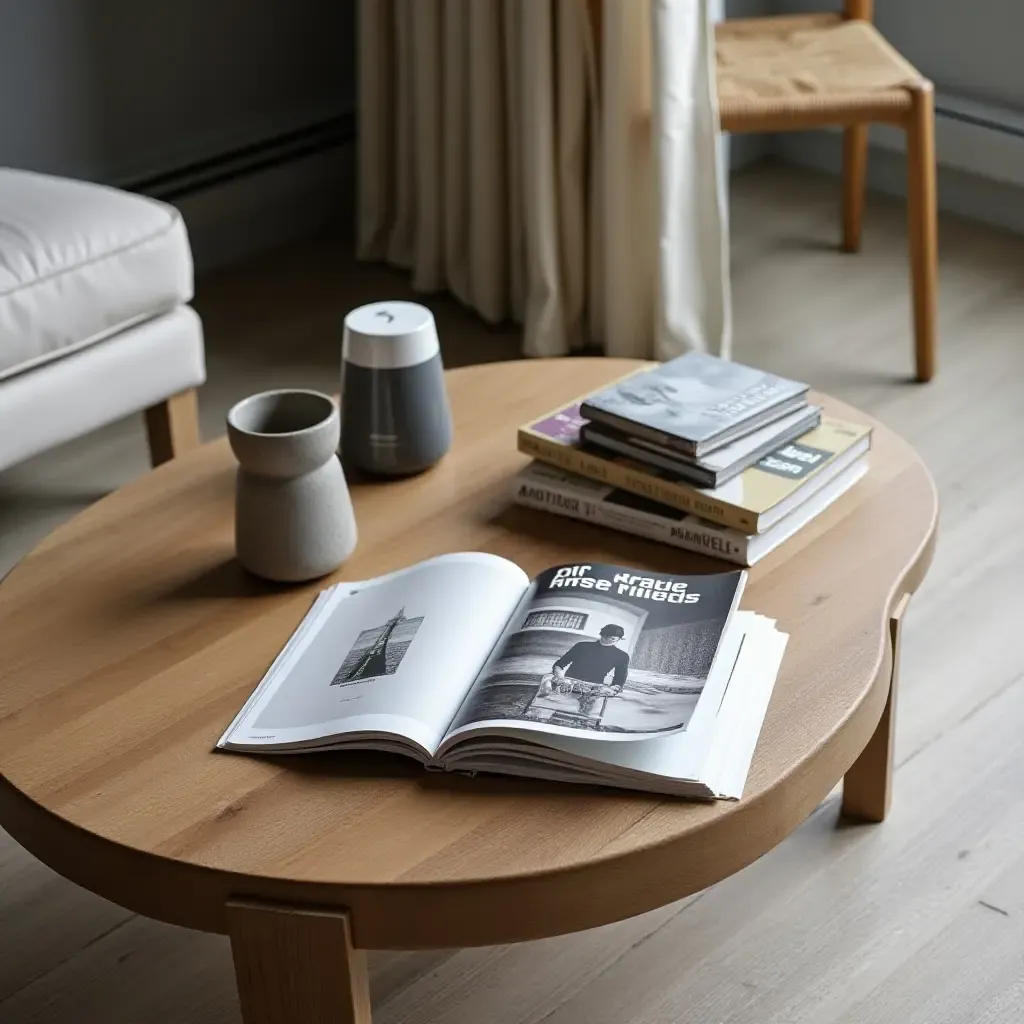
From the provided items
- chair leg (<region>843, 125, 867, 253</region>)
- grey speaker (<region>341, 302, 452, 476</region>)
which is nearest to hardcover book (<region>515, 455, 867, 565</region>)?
grey speaker (<region>341, 302, 452, 476</region>)

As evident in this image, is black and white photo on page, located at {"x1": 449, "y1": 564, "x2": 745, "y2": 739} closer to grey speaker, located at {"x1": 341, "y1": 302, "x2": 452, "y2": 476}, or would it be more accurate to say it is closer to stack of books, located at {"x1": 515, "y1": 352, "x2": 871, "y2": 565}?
stack of books, located at {"x1": 515, "y1": 352, "x2": 871, "y2": 565}

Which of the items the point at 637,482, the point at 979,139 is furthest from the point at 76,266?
the point at 979,139

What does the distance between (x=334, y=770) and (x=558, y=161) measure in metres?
1.53

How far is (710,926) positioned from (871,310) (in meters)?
1.48

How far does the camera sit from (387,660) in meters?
1.15

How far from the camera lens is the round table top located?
3.24 ft

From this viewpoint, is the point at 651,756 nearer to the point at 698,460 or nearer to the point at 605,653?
the point at 605,653

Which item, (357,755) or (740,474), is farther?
(740,474)

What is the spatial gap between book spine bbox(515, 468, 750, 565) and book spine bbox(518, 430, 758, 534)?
1cm

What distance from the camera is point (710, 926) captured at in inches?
55.0

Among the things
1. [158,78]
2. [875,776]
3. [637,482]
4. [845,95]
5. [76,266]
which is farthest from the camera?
[158,78]

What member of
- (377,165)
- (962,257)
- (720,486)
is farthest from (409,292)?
(720,486)

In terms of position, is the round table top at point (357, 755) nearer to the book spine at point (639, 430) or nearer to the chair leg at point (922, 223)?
the book spine at point (639, 430)

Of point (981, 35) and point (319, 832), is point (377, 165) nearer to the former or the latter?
point (981, 35)
